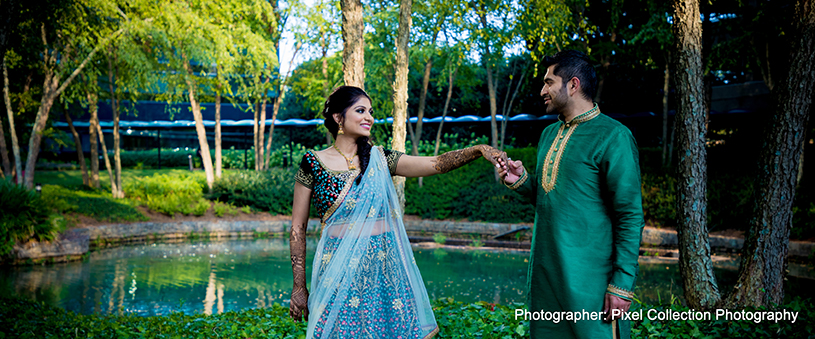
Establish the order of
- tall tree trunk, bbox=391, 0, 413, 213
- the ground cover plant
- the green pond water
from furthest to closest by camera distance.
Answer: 1. the green pond water
2. tall tree trunk, bbox=391, 0, 413, 213
3. the ground cover plant

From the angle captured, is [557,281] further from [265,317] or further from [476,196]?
[476,196]

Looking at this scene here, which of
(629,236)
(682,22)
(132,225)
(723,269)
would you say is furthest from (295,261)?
(132,225)

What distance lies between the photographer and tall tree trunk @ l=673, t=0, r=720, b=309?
16.0ft

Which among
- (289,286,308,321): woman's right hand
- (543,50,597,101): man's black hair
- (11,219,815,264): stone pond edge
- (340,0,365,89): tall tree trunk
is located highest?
(340,0,365,89): tall tree trunk

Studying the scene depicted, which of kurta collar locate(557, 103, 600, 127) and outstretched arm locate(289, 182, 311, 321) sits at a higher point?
kurta collar locate(557, 103, 600, 127)

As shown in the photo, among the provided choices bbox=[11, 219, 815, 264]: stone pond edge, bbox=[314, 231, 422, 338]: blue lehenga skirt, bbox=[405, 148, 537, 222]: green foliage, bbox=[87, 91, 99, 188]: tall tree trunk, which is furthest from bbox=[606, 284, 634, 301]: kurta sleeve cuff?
bbox=[87, 91, 99, 188]: tall tree trunk

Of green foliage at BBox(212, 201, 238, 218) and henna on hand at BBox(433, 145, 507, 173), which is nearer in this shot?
henna on hand at BBox(433, 145, 507, 173)

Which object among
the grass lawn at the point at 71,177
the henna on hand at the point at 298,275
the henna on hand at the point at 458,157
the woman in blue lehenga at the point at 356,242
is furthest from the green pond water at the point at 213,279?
the grass lawn at the point at 71,177

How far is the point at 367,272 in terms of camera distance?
113 inches

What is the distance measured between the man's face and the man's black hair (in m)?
0.02

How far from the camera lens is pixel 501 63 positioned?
17.2 metres

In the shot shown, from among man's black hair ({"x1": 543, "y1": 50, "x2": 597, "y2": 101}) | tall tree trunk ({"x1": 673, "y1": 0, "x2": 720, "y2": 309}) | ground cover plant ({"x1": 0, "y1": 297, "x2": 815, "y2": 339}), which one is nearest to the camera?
man's black hair ({"x1": 543, "y1": 50, "x2": 597, "y2": 101})

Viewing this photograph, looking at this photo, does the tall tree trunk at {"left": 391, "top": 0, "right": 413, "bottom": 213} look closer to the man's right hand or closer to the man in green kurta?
the man's right hand

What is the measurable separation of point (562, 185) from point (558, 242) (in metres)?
0.28
